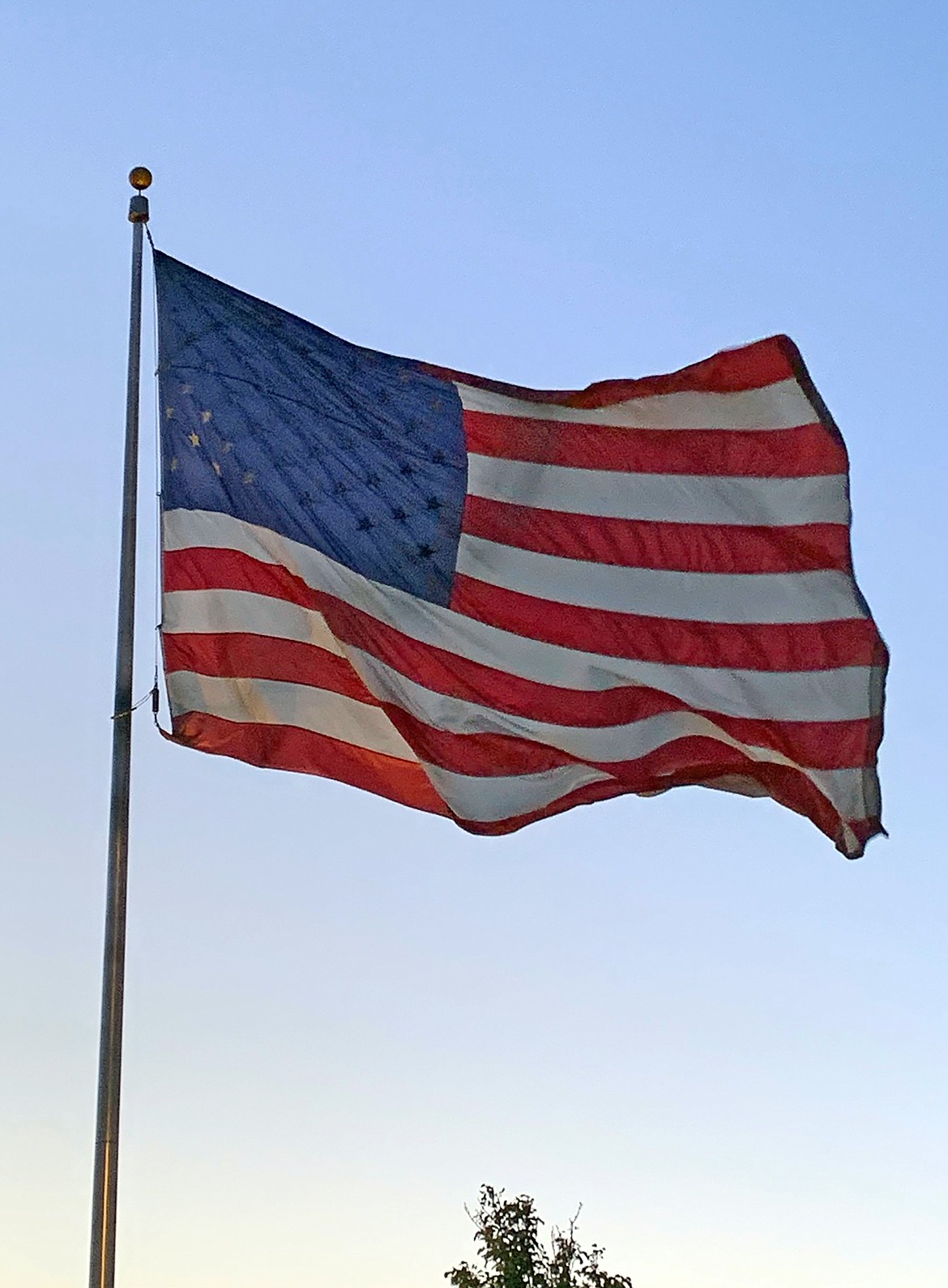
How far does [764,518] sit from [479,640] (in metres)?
2.21

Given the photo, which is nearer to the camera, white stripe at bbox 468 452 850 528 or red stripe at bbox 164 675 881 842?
red stripe at bbox 164 675 881 842

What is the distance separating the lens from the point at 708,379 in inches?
593

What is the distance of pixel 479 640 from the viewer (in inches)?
561

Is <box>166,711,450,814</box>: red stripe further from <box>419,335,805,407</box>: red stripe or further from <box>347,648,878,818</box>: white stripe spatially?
<box>419,335,805,407</box>: red stripe

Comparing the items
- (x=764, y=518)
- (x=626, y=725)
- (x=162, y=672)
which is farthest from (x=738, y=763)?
(x=162, y=672)

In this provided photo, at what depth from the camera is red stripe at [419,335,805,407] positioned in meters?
15.0

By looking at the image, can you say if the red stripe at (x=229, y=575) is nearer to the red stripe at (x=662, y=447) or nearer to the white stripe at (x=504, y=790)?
the white stripe at (x=504, y=790)

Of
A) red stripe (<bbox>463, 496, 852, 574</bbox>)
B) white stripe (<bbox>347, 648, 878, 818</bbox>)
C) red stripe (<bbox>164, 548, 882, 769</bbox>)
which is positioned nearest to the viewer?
red stripe (<bbox>164, 548, 882, 769</bbox>)

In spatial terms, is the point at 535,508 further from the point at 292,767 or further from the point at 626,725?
the point at 292,767

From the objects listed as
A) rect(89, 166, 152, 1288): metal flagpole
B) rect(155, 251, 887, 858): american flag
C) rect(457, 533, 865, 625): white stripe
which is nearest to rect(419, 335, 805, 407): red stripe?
rect(155, 251, 887, 858): american flag

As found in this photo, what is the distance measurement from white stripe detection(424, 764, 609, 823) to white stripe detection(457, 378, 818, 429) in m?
2.61

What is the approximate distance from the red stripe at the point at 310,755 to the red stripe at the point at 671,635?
1188mm

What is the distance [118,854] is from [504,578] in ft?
11.7

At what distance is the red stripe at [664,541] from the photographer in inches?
579
